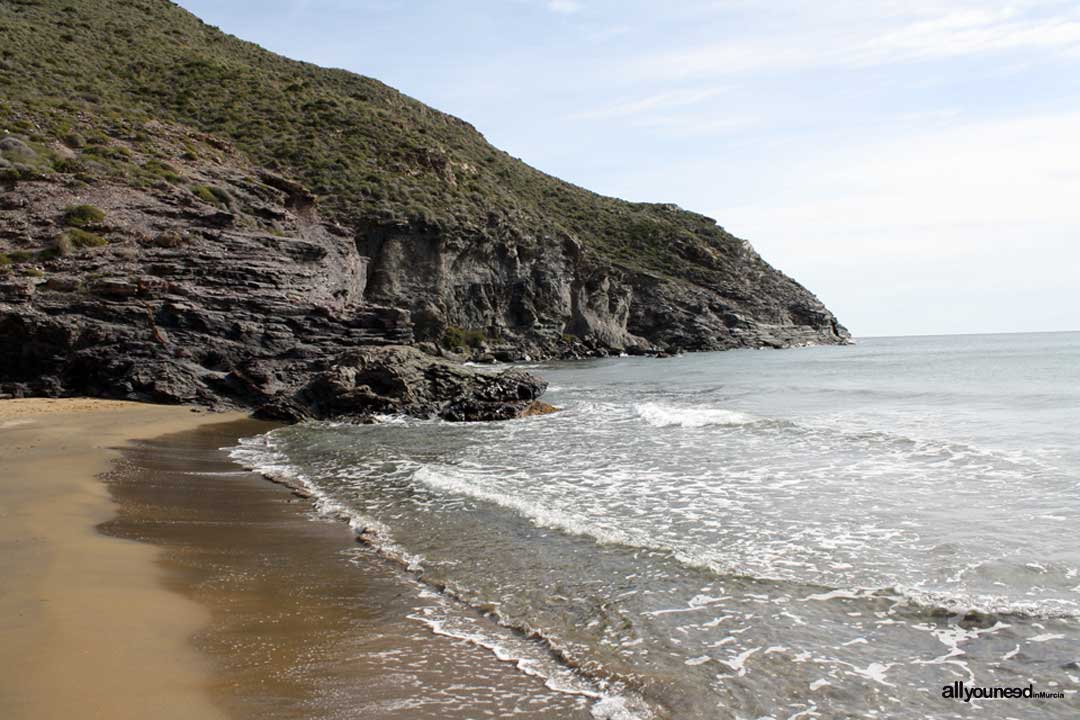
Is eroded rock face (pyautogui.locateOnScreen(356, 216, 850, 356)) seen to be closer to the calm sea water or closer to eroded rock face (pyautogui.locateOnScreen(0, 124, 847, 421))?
Result: eroded rock face (pyautogui.locateOnScreen(0, 124, 847, 421))

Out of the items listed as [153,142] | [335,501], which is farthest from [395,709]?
[153,142]

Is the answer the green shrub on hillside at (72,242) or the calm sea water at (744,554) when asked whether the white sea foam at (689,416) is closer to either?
the calm sea water at (744,554)

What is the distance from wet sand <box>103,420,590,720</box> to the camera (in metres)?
4.29

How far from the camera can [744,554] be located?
24.2ft

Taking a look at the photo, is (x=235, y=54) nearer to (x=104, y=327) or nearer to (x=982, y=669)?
(x=104, y=327)

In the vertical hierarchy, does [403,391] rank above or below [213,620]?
above

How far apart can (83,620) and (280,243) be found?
23052mm

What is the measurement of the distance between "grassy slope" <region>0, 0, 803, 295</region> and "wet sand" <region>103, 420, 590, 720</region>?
25480mm

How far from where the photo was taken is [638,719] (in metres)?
4.17

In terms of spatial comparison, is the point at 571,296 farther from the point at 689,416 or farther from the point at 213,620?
the point at 213,620

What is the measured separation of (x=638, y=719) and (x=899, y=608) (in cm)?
291

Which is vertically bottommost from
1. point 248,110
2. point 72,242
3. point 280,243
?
point 72,242

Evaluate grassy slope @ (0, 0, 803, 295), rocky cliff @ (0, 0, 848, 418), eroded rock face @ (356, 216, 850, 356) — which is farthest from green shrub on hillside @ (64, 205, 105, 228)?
eroded rock face @ (356, 216, 850, 356)

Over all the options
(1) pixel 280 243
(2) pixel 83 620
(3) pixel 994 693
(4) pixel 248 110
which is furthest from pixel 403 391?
(4) pixel 248 110
